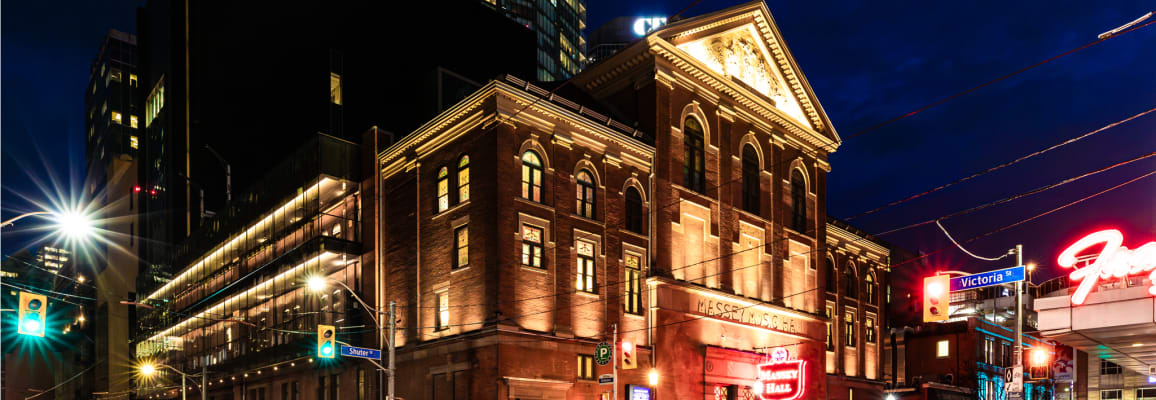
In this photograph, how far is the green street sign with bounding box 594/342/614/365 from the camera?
105 ft

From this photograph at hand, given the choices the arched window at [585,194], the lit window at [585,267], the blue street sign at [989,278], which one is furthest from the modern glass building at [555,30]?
the blue street sign at [989,278]

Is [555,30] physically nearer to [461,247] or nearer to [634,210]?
[634,210]

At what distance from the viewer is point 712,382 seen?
39.2 metres

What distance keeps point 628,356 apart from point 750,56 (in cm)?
2070

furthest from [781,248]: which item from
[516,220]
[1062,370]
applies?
[1062,370]

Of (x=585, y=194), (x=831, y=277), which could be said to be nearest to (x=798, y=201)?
(x=831, y=277)

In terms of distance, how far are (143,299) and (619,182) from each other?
187 feet

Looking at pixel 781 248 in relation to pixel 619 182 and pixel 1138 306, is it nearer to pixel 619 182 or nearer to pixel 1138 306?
pixel 619 182

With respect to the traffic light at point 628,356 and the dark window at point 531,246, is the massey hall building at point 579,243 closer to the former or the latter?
the dark window at point 531,246

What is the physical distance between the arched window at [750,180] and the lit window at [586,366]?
14419 mm

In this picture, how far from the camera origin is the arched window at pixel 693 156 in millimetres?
40656

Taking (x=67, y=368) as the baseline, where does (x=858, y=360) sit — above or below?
above

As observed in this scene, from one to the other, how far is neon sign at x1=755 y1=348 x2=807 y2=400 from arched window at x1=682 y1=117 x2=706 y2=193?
935 cm

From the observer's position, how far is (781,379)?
1453 inches
